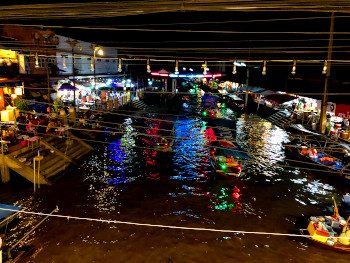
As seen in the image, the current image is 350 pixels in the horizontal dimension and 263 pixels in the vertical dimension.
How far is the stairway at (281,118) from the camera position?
107 ft

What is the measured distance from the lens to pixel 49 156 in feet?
60.0

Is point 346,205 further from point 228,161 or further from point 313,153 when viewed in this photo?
point 228,161

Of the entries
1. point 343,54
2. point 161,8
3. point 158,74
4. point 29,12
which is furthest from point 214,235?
point 158,74

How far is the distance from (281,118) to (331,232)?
85.3 ft

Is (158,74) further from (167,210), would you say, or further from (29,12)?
(29,12)

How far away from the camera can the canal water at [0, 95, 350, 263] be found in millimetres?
10977

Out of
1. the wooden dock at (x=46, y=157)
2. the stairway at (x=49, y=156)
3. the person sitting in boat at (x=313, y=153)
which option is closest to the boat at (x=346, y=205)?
the person sitting in boat at (x=313, y=153)

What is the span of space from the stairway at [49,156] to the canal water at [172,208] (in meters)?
0.94

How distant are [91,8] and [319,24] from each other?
31.3 metres

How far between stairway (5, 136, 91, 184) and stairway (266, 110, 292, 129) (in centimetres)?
2579

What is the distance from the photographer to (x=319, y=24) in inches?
1097

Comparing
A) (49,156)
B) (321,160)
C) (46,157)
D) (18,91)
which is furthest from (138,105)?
(321,160)

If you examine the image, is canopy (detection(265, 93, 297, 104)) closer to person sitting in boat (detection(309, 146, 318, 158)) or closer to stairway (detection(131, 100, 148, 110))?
person sitting in boat (detection(309, 146, 318, 158))

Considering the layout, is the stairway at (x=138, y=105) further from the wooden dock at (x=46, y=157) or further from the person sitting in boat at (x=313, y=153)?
the person sitting in boat at (x=313, y=153)
